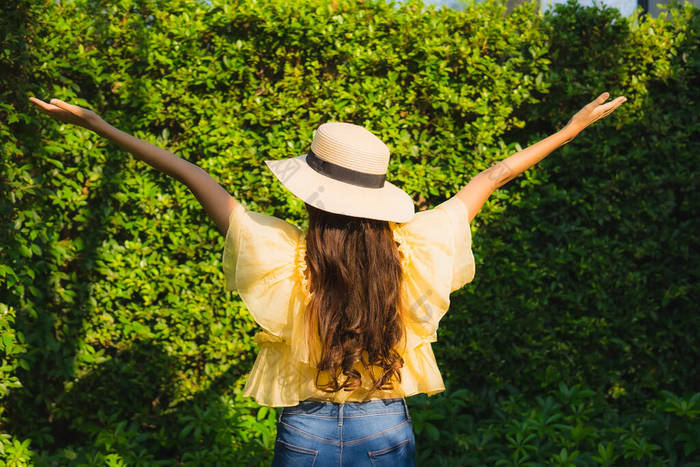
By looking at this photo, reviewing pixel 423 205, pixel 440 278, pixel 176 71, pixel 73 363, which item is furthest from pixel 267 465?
pixel 176 71

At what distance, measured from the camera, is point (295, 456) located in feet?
5.39

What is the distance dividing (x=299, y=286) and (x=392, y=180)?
2105 millimetres

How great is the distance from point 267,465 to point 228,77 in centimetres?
224

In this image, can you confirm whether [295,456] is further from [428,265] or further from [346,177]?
[346,177]

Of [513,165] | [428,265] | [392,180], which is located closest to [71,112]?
[428,265]

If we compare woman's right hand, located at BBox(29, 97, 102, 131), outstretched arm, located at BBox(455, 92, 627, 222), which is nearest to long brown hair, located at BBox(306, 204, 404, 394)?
outstretched arm, located at BBox(455, 92, 627, 222)

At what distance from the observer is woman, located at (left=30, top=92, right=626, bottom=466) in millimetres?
1617

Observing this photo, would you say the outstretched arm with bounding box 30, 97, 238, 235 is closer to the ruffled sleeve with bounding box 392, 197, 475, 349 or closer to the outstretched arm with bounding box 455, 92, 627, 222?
the ruffled sleeve with bounding box 392, 197, 475, 349

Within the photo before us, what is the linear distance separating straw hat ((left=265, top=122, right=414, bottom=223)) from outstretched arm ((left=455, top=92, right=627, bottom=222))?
9.0 inches

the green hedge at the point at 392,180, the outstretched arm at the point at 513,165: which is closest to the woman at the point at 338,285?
the outstretched arm at the point at 513,165

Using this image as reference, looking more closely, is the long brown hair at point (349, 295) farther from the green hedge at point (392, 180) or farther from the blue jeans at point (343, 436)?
the green hedge at point (392, 180)

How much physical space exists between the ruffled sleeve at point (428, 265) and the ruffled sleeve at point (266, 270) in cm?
A: 32

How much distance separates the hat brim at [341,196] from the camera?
1581 millimetres

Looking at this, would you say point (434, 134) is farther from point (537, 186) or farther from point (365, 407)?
point (365, 407)
